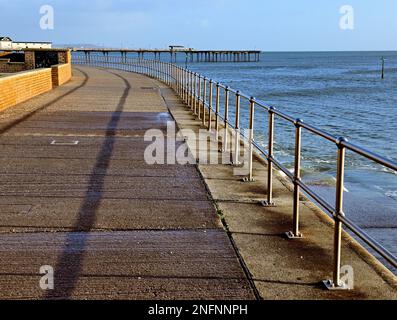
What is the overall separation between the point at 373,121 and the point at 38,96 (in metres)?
14.3

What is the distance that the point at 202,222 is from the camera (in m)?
5.90

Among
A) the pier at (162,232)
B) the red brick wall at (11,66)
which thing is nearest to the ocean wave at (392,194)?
the pier at (162,232)

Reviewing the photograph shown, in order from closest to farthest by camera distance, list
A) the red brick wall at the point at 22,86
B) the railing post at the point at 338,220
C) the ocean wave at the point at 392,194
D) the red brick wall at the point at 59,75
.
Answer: the railing post at the point at 338,220, the ocean wave at the point at 392,194, the red brick wall at the point at 22,86, the red brick wall at the point at 59,75

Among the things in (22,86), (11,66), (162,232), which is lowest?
(162,232)

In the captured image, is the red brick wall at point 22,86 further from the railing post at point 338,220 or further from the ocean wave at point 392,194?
the railing post at point 338,220

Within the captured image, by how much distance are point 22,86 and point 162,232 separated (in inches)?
495

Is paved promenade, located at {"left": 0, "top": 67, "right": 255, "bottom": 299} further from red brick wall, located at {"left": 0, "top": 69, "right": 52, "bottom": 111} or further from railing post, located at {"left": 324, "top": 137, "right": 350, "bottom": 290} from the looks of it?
red brick wall, located at {"left": 0, "top": 69, "right": 52, "bottom": 111}

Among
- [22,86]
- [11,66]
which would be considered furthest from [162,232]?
[11,66]

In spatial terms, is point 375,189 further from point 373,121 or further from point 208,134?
point 373,121

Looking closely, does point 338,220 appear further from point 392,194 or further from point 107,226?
point 392,194

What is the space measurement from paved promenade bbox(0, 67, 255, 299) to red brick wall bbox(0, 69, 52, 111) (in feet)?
14.3

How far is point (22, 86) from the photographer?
1711 cm

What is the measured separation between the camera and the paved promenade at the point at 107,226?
4.39 m
